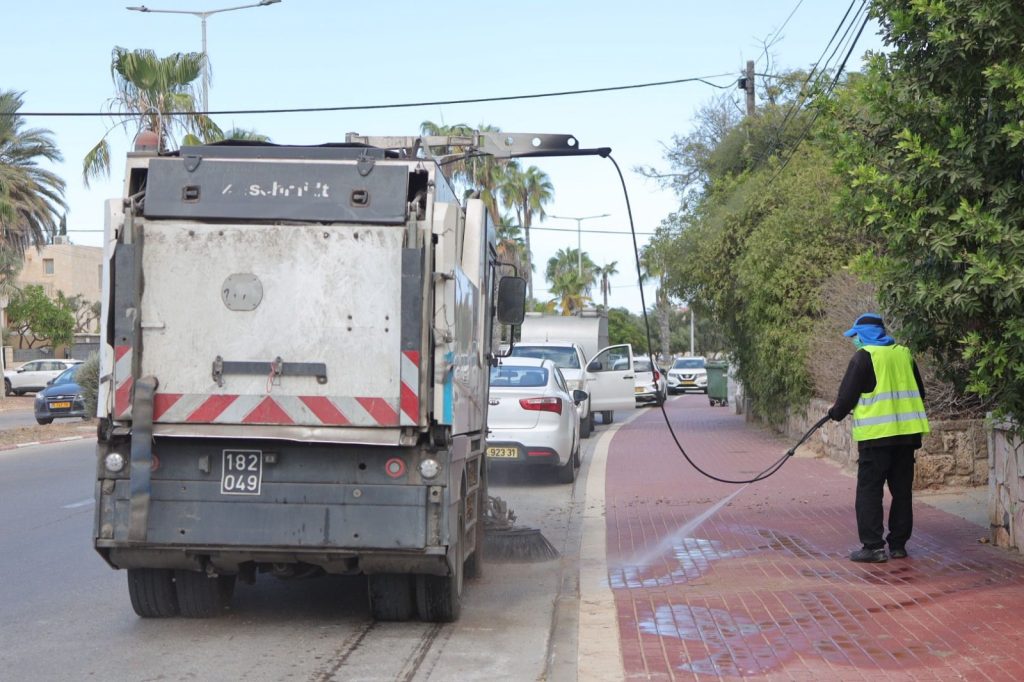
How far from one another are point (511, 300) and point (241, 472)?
111 inches

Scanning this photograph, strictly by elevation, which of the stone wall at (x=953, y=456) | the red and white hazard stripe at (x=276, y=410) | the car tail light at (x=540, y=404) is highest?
the red and white hazard stripe at (x=276, y=410)

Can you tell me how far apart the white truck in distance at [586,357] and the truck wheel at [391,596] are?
33.4 ft

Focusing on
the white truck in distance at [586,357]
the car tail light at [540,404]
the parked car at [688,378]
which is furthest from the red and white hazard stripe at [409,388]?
the parked car at [688,378]

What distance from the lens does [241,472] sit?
6879 millimetres

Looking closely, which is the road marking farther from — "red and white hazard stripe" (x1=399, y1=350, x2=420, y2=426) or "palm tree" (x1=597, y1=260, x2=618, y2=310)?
"palm tree" (x1=597, y1=260, x2=618, y2=310)

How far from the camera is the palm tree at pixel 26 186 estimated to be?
40.5 meters

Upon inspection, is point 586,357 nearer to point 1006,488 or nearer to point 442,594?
point 1006,488

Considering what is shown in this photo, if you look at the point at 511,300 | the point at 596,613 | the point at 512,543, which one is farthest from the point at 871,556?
the point at 511,300

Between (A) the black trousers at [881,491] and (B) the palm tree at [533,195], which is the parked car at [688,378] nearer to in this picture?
(B) the palm tree at [533,195]

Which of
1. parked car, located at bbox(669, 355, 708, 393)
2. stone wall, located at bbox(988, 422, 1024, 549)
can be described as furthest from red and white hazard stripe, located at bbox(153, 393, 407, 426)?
parked car, located at bbox(669, 355, 708, 393)

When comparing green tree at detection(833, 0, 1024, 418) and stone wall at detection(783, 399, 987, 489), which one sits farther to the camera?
stone wall at detection(783, 399, 987, 489)

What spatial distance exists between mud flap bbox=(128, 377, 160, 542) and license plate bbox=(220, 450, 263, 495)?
418 mm

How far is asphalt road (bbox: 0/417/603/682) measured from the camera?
21.4ft

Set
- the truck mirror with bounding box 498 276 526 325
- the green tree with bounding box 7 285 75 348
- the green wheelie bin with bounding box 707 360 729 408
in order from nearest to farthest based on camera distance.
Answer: the truck mirror with bounding box 498 276 526 325 < the green wheelie bin with bounding box 707 360 729 408 < the green tree with bounding box 7 285 75 348
